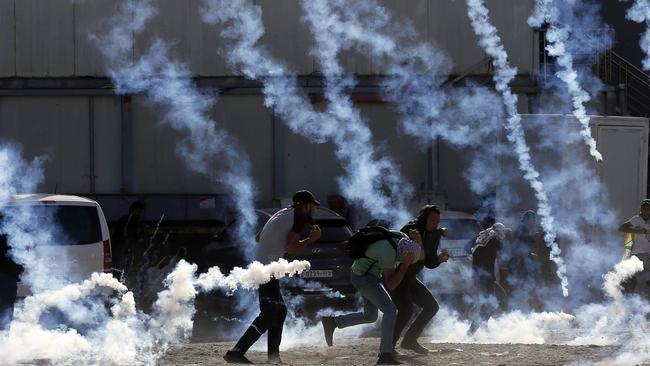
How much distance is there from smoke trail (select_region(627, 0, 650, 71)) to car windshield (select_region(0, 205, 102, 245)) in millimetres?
10422

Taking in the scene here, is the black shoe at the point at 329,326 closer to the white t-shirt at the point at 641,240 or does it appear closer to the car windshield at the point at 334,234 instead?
the car windshield at the point at 334,234

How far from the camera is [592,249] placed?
18312 millimetres

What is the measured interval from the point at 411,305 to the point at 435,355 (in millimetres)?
530

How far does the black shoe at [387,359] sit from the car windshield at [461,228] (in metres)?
6.51

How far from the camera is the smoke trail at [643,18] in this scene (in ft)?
62.2

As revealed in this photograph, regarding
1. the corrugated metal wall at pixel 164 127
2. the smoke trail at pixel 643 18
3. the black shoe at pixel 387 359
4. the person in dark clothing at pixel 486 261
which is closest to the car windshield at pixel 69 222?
the black shoe at pixel 387 359

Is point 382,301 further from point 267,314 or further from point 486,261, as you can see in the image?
point 486,261

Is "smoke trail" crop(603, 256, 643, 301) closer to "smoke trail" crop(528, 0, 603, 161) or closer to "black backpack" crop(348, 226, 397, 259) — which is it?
"smoke trail" crop(528, 0, 603, 161)

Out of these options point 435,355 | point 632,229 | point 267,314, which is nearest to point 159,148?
point 632,229

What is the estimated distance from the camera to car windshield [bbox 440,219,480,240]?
16625 millimetres

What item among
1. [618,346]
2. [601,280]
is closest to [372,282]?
[618,346]

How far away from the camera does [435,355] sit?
10953 millimetres

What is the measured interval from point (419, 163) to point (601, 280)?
524 cm

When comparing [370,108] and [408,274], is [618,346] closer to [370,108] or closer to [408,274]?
[408,274]
